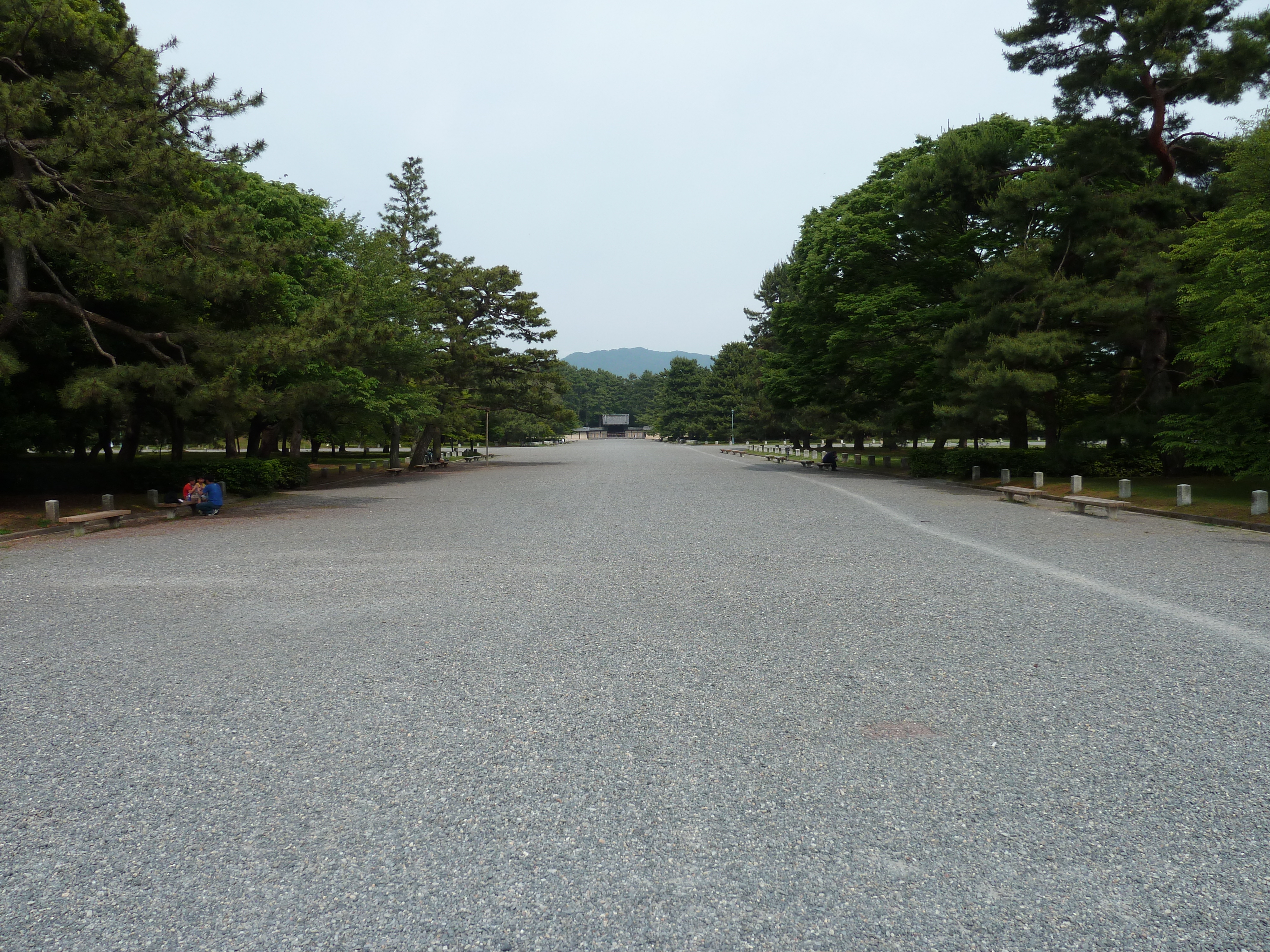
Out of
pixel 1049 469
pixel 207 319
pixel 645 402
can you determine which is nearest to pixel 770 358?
pixel 1049 469

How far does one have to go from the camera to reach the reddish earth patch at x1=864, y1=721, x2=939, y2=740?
4.07m

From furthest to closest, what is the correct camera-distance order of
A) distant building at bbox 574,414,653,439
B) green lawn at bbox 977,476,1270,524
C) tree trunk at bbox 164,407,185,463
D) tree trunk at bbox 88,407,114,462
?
distant building at bbox 574,414,653,439
tree trunk at bbox 164,407,185,463
tree trunk at bbox 88,407,114,462
green lawn at bbox 977,476,1270,524

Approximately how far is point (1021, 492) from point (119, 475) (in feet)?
73.2

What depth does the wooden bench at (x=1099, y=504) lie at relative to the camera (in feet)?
47.4

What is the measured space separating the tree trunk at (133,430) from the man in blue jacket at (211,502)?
378 cm

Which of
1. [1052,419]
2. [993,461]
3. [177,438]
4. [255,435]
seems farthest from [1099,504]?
[255,435]

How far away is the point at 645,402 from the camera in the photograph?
16738 centimetres

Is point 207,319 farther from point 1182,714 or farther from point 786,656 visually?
point 1182,714

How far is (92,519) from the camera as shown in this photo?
44.4 feet

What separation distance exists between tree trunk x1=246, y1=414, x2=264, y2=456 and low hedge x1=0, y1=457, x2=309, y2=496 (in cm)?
547

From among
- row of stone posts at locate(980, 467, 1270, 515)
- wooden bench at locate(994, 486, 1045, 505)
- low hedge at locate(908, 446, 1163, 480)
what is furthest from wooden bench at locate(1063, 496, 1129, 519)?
low hedge at locate(908, 446, 1163, 480)

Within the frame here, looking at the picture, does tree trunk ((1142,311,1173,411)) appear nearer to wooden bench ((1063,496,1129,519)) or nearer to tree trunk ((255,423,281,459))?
wooden bench ((1063,496,1129,519))

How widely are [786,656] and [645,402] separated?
16284 centimetres

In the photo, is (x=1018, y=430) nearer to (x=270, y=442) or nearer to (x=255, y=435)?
(x=255, y=435)
